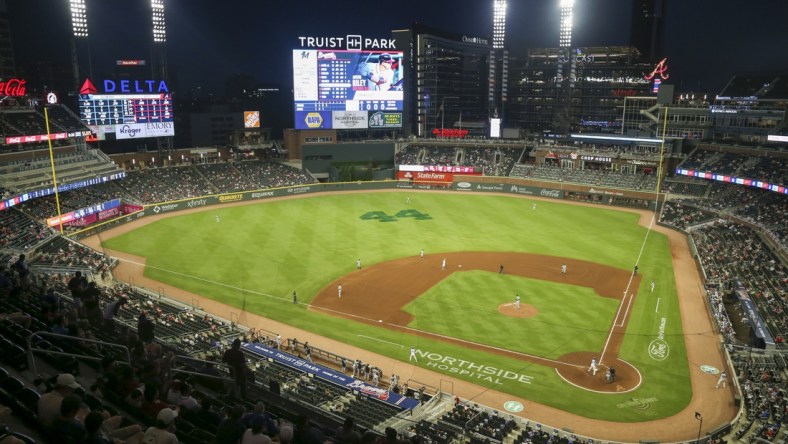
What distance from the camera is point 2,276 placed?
16.9 metres

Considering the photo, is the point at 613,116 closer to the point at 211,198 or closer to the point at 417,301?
the point at 211,198

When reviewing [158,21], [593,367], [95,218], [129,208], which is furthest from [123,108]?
[593,367]

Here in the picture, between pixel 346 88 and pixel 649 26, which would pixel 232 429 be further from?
pixel 649 26

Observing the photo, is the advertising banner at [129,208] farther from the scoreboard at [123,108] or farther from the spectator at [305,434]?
the spectator at [305,434]

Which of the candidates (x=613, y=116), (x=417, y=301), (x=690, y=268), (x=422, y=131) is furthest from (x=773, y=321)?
(x=422, y=131)

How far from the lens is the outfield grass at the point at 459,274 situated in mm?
27516

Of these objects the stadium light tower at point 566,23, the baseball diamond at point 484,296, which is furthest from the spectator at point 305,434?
the stadium light tower at point 566,23

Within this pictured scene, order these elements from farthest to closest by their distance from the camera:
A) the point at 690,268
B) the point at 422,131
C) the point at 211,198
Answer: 1. the point at 422,131
2. the point at 211,198
3. the point at 690,268

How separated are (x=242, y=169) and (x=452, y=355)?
2260 inches

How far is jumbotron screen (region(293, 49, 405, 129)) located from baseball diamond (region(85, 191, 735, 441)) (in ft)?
68.5

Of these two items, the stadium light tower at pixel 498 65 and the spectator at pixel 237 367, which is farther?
the stadium light tower at pixel 498 65

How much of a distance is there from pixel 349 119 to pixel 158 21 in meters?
27.7

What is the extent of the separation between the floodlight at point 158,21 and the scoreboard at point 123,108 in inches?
350

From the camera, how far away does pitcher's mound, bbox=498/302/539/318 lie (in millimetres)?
33969
